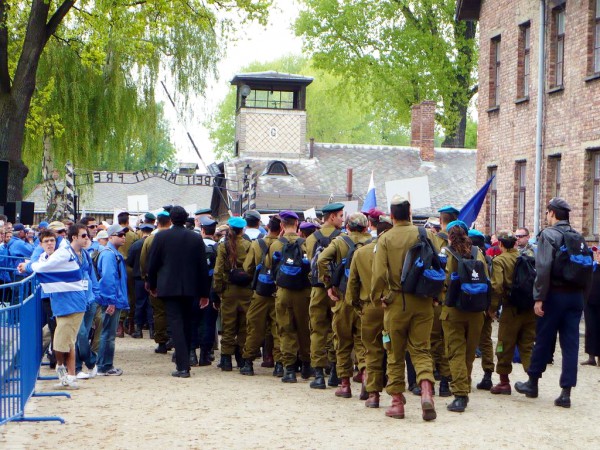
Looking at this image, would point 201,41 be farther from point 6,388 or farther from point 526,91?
point 6,388

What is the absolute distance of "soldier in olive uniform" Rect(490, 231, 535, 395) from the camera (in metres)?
12.3

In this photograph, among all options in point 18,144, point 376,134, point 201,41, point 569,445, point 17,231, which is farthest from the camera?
point 376,134

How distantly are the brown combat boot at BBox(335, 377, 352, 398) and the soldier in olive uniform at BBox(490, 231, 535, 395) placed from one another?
1.57 metres

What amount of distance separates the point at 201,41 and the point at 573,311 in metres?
28.1

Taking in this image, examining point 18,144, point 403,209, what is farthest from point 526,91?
point 403,209

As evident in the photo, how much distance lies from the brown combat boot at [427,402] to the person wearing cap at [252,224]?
4.84 m

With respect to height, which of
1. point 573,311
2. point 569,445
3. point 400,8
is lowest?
point 569,445

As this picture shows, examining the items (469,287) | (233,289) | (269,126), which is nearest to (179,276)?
(233,289)

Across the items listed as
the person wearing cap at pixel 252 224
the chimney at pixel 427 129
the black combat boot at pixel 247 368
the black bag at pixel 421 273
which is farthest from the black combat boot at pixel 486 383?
the chimney at pixel 427 129

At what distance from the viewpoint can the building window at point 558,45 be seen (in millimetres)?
25844

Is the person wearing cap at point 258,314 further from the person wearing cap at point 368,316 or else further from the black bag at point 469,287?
the black bag at point 469,287

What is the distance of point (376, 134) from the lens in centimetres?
8906

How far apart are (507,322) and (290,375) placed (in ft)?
8.20

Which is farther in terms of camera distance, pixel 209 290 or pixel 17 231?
pixel 17 231
